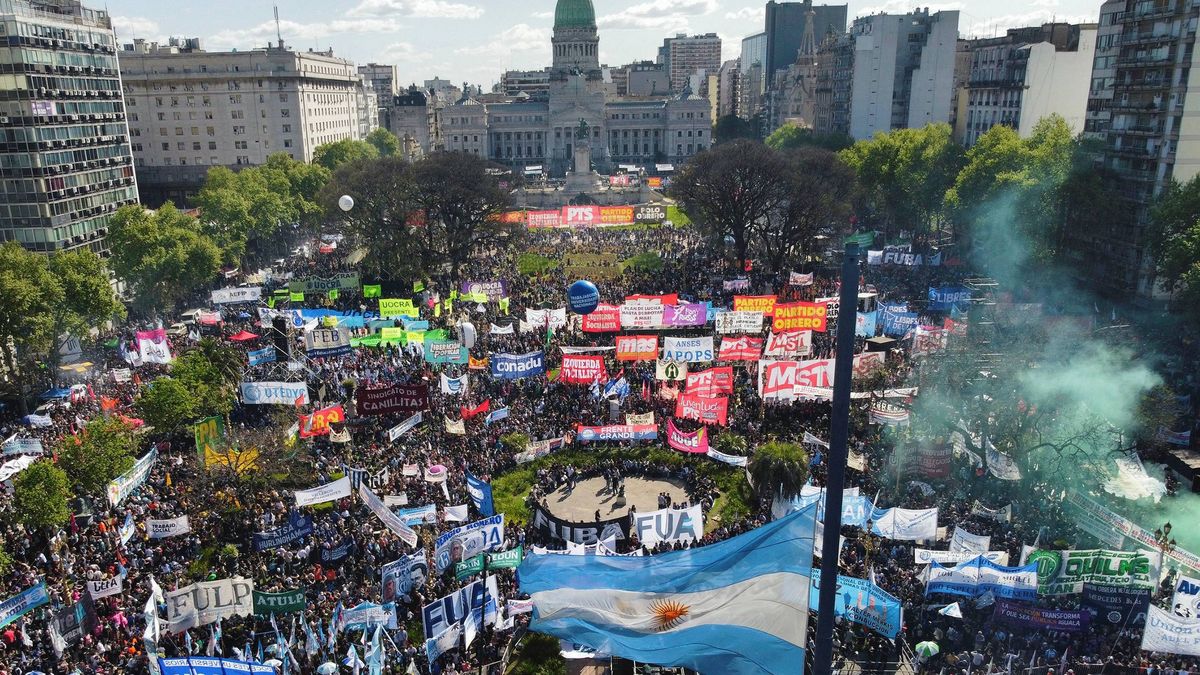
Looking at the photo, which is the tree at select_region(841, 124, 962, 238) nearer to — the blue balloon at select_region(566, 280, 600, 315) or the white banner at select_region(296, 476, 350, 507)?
the blue balloon at select_region(566, 280, 600, 315)

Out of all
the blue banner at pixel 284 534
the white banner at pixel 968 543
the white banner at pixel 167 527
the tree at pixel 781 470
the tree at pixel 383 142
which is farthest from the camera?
the tree at pixel 383 142

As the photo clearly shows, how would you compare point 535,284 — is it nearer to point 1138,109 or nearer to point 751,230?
point 751,230

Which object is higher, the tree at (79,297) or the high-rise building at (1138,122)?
the high-rise building at (1138,122)

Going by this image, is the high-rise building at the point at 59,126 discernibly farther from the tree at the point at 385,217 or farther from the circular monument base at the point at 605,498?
the circular monument base at the point at 605,498

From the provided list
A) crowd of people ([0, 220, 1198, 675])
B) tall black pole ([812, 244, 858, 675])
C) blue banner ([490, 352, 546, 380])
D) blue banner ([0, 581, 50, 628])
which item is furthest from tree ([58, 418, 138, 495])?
tall black pole ([812, 244, 858, 675])

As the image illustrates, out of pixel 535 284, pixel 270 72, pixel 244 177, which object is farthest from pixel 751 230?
pixel 270 72

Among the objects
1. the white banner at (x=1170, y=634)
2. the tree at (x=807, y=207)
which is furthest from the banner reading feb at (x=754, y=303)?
the white banner at (x=1170, y=634)
